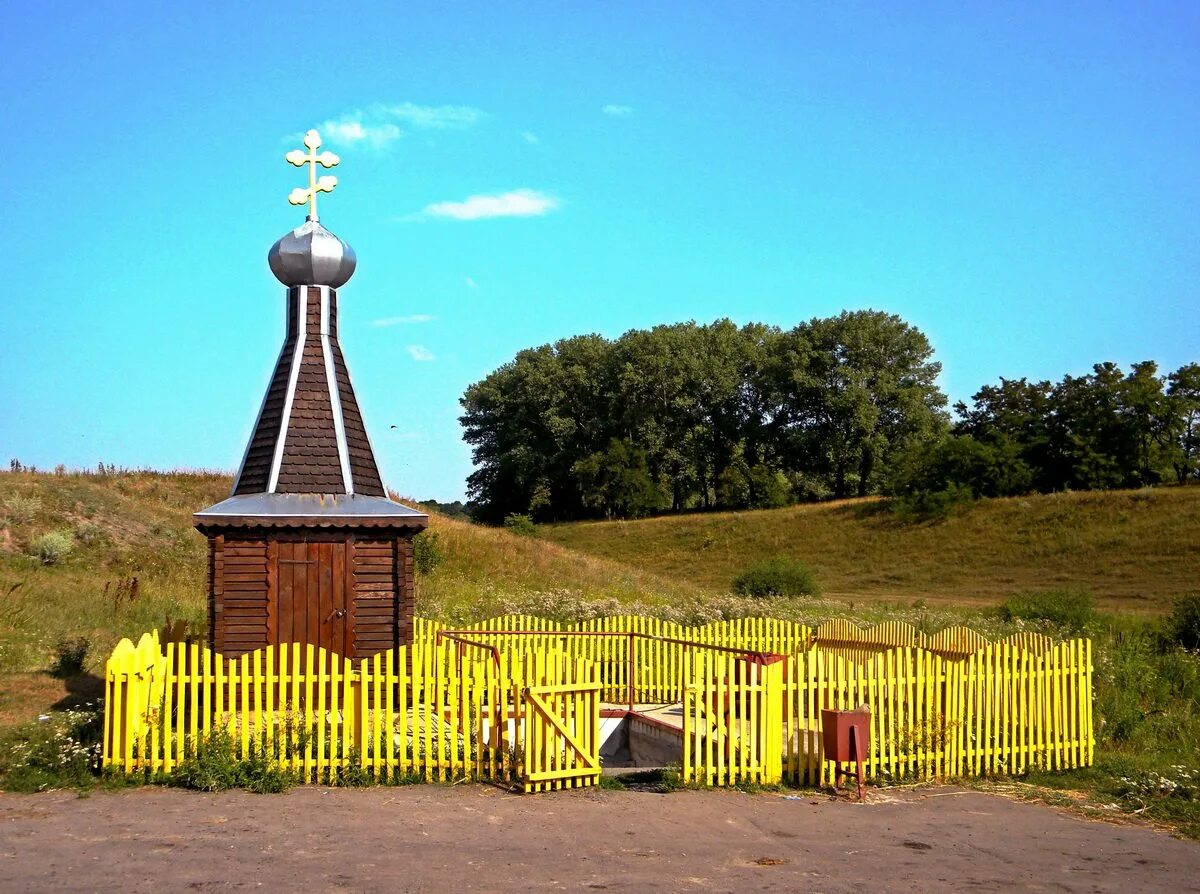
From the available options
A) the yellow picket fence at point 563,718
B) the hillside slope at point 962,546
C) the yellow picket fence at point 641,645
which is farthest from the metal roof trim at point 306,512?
the hillside slope at point 962,546

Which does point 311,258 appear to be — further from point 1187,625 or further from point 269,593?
point 1187,625

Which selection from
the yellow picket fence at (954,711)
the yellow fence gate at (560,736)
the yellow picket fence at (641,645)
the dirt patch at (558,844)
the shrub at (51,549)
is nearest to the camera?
the dirt patch at (558,844)

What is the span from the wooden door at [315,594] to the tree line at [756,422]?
174ft

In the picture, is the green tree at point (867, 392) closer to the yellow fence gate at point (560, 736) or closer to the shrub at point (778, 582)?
the shrub at point (778, 582)

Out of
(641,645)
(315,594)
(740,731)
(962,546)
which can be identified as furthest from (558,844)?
(962,546)

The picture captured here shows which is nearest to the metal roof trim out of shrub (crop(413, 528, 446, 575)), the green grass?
the green grass

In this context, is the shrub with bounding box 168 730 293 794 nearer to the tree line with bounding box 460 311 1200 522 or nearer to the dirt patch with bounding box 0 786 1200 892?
the dirt patch with bounding box 0 786 1200 892

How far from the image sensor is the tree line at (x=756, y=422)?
63.8 metres

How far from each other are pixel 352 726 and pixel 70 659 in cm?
791

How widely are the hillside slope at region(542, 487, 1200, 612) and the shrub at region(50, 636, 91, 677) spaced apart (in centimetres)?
2986

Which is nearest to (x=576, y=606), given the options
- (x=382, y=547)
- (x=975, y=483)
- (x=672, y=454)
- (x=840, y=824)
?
(x=382, y=547)

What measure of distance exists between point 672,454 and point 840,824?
226 feet

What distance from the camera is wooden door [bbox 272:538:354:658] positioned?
41.7 feet

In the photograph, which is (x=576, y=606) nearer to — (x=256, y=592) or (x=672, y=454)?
(x=256, y=592)
